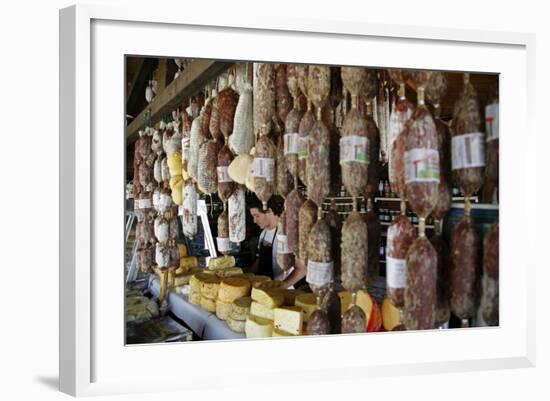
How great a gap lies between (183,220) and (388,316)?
840 millimetres

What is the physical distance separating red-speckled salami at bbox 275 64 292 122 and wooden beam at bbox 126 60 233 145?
0.18m

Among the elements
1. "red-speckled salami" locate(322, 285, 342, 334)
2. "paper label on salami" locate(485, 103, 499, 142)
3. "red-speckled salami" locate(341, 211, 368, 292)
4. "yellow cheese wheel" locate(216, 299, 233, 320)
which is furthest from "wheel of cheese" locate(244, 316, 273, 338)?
"paper label on salami" locate(485, 103, 499, 142)

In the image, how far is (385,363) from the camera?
2.09 meters

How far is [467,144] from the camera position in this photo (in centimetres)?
207

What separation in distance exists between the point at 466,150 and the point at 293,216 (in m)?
0.67

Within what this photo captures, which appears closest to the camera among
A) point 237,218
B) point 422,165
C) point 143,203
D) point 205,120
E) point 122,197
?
point 122,197

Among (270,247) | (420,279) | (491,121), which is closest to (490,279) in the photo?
(420,279)

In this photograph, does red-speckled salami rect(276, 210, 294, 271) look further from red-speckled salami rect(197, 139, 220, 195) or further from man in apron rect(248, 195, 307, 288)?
red-speckled salami rect(197, 139, 220, 195)

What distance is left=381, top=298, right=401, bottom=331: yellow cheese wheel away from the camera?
2109 mm

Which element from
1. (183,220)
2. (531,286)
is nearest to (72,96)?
(183,220)

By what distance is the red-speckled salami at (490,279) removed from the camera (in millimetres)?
2145

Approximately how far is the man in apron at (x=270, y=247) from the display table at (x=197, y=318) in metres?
0.25

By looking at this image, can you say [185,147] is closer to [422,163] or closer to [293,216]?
[293,216]

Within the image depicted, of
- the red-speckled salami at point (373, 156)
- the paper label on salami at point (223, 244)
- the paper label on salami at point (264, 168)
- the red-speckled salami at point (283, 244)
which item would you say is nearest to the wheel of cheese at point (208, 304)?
the paper label on salami at point (223, 244)
